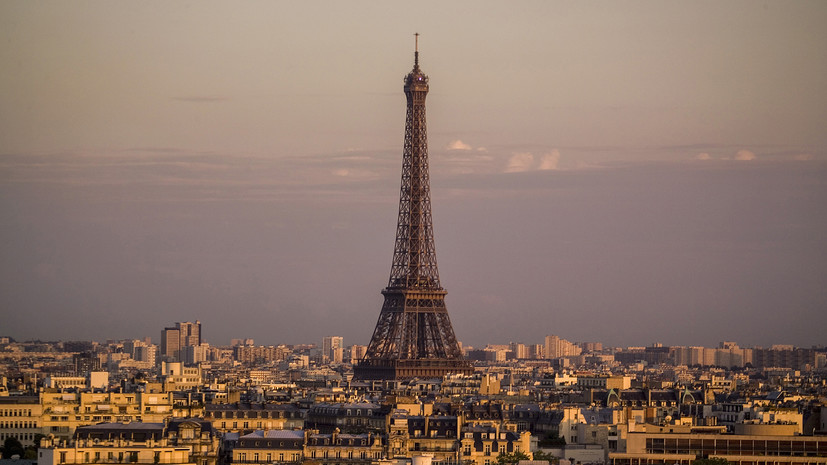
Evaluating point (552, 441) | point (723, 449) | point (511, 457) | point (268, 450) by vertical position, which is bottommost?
point (511, 457)

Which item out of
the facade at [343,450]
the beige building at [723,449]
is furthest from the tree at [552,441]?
the beige building at [723,449]

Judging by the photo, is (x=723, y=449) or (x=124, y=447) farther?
(x=723, y=449)

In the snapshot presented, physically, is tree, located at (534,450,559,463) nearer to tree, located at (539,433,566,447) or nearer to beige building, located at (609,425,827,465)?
beige building, located at (609,425,827,465)

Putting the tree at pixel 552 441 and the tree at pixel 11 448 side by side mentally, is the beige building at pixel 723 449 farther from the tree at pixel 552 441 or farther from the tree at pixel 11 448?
the tree at pixel 11 448

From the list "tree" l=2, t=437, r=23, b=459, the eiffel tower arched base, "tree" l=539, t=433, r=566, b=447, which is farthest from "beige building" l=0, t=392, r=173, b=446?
the eiffel tower arched base

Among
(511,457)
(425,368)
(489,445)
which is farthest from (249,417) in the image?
(425,368)

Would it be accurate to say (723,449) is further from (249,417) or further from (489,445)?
(249,417)
